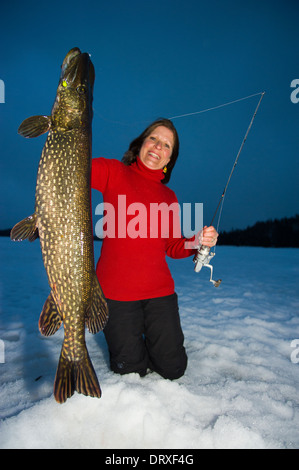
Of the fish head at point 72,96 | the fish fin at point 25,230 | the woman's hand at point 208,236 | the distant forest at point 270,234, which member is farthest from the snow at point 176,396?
the distant forest at point 270,234

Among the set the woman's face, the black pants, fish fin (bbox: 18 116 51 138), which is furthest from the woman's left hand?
fish fin (bbox: 18 116 51 138)

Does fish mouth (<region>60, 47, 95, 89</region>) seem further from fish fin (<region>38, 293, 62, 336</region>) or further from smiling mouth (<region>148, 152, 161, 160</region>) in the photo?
fish fin (<region>38, 293, 62, 336</region>)

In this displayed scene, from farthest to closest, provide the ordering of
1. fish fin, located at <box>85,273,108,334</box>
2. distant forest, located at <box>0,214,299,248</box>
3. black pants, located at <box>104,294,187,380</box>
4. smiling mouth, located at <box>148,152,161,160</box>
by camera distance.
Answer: distant forest, located at <box>0,214,299,248</box>
smiling mouth, located at <box>148,152,161,160</box>
black pants, located at <box>104,294,187,380</box>
fish fin, located at <box>85,273,108,334</box>

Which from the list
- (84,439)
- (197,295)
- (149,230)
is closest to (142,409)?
(84,439)

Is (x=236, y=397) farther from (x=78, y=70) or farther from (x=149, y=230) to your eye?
(x=78, y=70)

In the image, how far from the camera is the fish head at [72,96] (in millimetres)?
1954

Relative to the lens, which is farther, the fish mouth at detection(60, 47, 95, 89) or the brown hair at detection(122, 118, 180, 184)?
the brown hair at detection(122, 118, 180, 184)

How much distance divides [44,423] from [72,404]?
0.76 feet

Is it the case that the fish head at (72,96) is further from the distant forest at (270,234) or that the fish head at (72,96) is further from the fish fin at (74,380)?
the distant forest at (270,234)

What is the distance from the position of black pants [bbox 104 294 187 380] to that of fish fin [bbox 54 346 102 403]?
796 millimetres

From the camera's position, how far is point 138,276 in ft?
9.23

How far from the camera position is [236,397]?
2385 mm

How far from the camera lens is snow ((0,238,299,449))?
1.84 m

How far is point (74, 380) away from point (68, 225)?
117 centimetres
